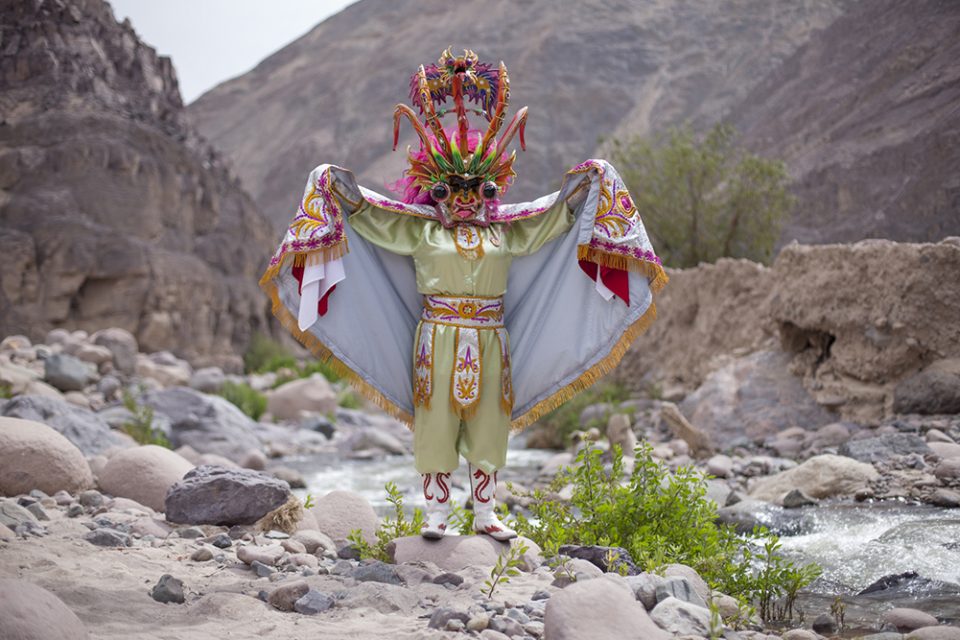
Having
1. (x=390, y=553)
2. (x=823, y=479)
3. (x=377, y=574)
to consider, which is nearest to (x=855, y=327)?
(x=823, y=479)

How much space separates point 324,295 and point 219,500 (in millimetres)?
1395

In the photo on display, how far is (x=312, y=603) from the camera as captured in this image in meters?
3.45

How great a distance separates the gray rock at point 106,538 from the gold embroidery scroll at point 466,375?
1806 millimetres

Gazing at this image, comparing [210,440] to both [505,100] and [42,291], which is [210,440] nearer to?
[505,100]

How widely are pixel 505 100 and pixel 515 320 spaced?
1219 millimetres

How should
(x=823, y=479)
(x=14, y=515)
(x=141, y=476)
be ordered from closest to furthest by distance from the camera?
(x=14, y=515) < (x=141, y=476) < (x=823, y=479)

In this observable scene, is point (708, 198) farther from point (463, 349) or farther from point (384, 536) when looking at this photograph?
point (384, 536)

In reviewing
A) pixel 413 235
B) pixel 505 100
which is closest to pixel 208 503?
pixel 413 235

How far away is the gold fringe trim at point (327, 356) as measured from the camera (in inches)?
177

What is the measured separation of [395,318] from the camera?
4734mm

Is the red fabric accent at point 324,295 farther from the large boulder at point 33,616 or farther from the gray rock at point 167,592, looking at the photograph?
the large boulder at point 33,616

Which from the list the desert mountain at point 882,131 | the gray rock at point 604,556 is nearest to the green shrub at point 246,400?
the desert mountain at point 882,131

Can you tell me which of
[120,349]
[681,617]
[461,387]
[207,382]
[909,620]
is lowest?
[909,620]

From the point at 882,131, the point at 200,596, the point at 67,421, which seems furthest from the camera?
the point at 882,131
